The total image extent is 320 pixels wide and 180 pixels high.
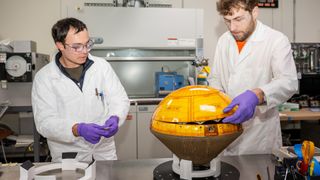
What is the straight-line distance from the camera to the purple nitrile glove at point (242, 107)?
96 centimetres

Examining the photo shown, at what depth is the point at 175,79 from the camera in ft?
10.7

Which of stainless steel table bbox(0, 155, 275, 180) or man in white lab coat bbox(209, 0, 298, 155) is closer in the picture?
stainless steel table bbox(0, 155, 275, 180)

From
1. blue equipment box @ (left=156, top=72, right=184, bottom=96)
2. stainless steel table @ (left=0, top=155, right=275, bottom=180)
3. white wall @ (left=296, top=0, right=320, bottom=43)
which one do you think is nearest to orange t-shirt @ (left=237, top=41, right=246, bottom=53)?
stainless steel table @ (left=0, top=155, right=275, bottom=180)

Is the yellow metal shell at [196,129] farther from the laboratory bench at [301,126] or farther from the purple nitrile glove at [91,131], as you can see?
the laboratory bench at [301,126]

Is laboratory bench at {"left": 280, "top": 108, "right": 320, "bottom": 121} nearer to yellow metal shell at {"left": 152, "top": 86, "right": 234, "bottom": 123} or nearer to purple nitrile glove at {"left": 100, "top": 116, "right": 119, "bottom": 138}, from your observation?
purple nitrile glove at {"left": 100, "top": 116, "right": 119, "bottom": 138}

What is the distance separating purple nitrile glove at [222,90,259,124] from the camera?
965 mm

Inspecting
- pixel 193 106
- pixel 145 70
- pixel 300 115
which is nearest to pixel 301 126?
pixel 300 115

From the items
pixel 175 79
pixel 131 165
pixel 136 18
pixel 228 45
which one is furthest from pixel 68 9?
pixel 131 165

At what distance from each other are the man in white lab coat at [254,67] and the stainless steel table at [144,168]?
248 mm

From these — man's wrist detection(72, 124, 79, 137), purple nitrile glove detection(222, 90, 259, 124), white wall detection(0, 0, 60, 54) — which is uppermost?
white wall detection(0, 0, 60, 54)

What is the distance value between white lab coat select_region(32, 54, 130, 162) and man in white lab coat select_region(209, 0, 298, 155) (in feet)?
2.00

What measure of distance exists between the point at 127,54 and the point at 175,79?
2.14ft

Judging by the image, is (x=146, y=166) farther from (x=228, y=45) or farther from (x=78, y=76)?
(x=228, y=45)

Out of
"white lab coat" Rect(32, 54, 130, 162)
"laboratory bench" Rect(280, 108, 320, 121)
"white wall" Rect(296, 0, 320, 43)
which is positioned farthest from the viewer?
"white wall" Rect(296, 0, 320, 43)
